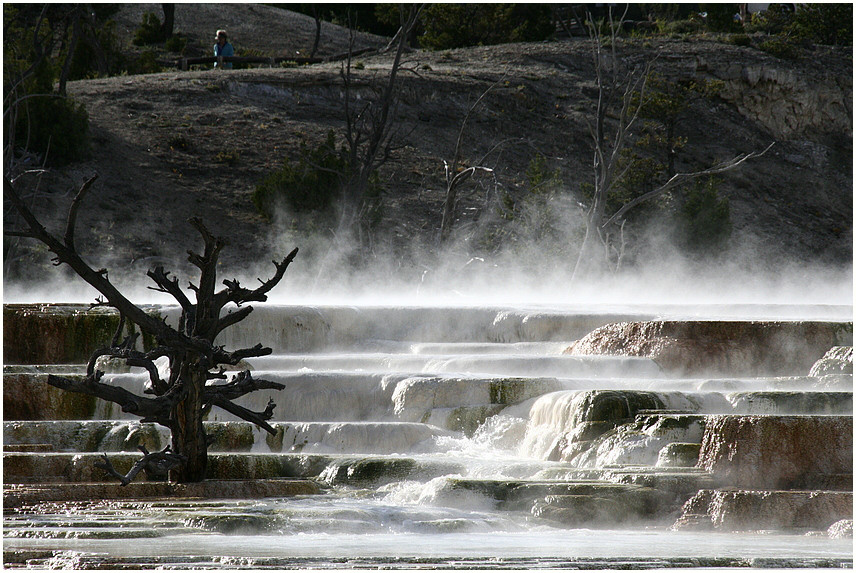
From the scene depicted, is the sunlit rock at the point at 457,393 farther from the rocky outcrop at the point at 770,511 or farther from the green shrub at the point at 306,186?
the green shrub at the point at 306,186

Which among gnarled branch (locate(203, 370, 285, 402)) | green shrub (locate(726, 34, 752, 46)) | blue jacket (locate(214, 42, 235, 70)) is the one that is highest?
green shrub (locate(726, 34, 752, 46))

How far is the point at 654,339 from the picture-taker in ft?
30.5

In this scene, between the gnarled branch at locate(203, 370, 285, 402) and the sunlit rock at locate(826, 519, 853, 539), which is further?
the gnarled branch at locate(203, 370, 285, 402)

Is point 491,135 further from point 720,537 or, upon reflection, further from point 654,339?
point 720,537

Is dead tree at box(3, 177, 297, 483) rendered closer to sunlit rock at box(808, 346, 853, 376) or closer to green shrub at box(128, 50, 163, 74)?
sunlit rock at box(808, 346, 853, 376)

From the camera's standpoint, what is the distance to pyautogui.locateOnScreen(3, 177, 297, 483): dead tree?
537 cm

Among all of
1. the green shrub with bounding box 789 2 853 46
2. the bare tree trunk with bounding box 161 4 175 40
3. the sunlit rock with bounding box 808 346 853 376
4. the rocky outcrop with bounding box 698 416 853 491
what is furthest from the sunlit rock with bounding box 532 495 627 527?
the bare tree trunk with bounding box 161 4 175 40

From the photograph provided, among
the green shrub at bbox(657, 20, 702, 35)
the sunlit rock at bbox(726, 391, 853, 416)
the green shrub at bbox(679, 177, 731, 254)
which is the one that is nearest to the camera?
the sunlit rock at bbox(726, 391, 853, 416)

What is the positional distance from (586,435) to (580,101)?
73.7 feet

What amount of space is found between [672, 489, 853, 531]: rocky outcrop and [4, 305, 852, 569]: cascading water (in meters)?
0.05

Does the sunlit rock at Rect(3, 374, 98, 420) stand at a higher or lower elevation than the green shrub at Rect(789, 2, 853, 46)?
lower

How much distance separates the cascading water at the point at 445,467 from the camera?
14.0 ft

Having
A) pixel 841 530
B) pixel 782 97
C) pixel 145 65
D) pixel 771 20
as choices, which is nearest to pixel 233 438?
pixel 841 530

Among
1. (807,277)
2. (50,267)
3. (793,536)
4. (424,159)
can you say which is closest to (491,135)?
(424,159)
